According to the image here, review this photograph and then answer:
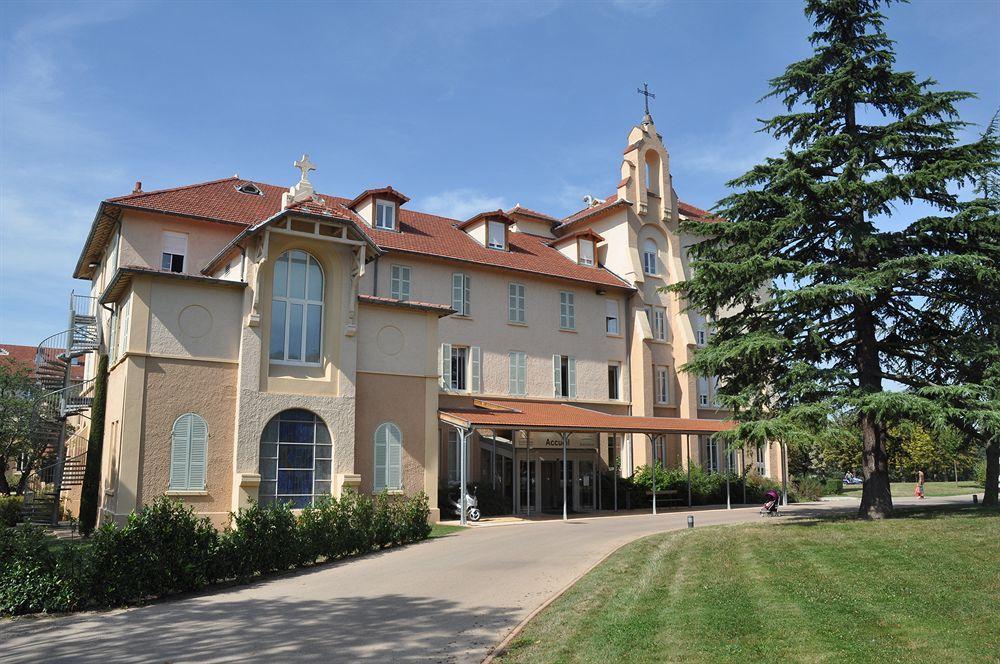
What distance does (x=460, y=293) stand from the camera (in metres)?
30.5

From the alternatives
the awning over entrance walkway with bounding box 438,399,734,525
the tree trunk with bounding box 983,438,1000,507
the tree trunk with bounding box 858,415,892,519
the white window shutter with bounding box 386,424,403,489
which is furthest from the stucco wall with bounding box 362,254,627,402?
the tree trunk with bounding box 983,438,1000,507

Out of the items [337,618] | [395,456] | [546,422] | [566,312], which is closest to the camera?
[337,618]

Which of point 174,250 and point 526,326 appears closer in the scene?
point 174,250

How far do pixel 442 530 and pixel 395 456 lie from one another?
242cm

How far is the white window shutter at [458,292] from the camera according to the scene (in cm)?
3027

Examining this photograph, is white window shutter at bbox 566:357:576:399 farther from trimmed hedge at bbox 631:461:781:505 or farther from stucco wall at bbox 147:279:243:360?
stucco wall at bbox 147:279:243:360

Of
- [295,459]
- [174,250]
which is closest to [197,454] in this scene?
[295,459]

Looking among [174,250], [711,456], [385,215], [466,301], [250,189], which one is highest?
[250,189]

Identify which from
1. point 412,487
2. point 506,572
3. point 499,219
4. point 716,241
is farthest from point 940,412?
→ point 499,219

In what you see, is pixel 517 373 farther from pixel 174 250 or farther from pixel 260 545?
pixel 260 545

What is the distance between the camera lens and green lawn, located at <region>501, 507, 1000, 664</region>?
25.5ft

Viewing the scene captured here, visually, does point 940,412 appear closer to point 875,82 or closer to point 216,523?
point 875,82

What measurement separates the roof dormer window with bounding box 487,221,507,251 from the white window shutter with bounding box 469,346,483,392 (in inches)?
217

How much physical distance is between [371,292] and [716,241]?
42.0ft
